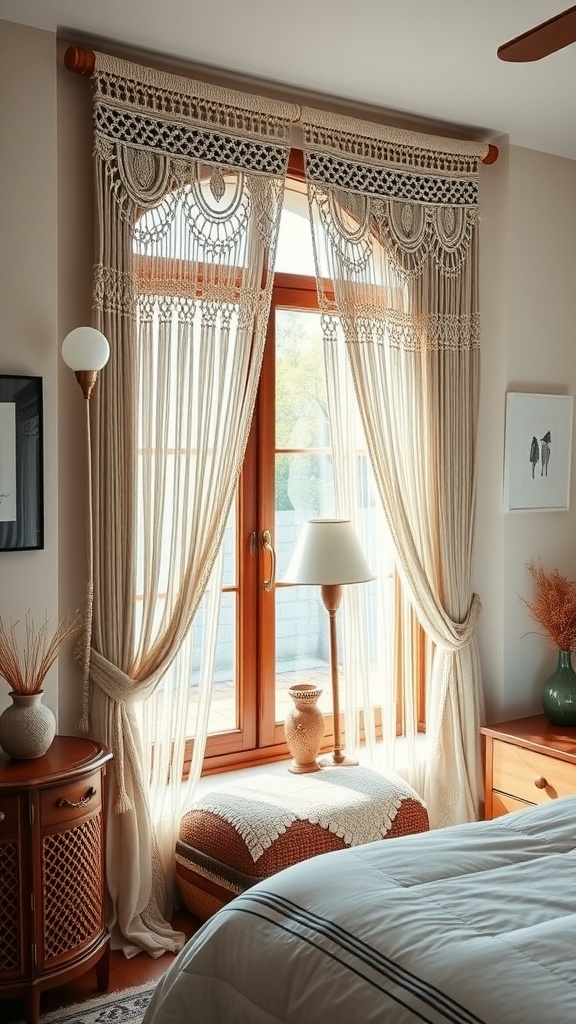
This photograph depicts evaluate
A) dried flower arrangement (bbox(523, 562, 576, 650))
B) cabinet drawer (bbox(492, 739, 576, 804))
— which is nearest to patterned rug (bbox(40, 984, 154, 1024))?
cabinet drawer (bbox(492, 739, 576, 804))

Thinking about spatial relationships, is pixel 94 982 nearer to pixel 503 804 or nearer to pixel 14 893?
pixel 14 893

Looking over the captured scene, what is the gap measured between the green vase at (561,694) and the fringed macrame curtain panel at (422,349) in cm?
28

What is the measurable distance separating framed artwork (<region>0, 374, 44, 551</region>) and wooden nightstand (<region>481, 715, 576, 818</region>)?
77.5 inches

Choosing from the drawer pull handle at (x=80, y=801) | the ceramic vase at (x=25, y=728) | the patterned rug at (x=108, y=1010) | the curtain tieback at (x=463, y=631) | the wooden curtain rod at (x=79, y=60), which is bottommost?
the patterned rug at (x=108, y=1010)

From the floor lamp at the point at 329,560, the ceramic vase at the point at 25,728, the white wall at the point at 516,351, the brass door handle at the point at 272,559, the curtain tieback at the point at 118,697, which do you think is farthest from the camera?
the white wall at the point at 516,351

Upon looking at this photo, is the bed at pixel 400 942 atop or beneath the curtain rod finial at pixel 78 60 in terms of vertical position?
beneath

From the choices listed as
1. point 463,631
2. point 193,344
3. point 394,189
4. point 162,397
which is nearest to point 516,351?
point 394,189

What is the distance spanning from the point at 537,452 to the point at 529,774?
1.32 metres

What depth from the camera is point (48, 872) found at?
2.63 metres

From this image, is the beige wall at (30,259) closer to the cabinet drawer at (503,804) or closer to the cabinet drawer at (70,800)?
the cabinet drawer at (70,800)

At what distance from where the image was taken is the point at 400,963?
164 centimetres

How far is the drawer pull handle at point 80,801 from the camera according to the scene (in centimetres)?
263

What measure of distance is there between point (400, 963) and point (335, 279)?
8.12 feet

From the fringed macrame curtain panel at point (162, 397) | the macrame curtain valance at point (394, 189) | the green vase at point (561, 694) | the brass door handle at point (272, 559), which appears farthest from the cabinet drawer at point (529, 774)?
the macrame curtain valance at point (394, 189)
